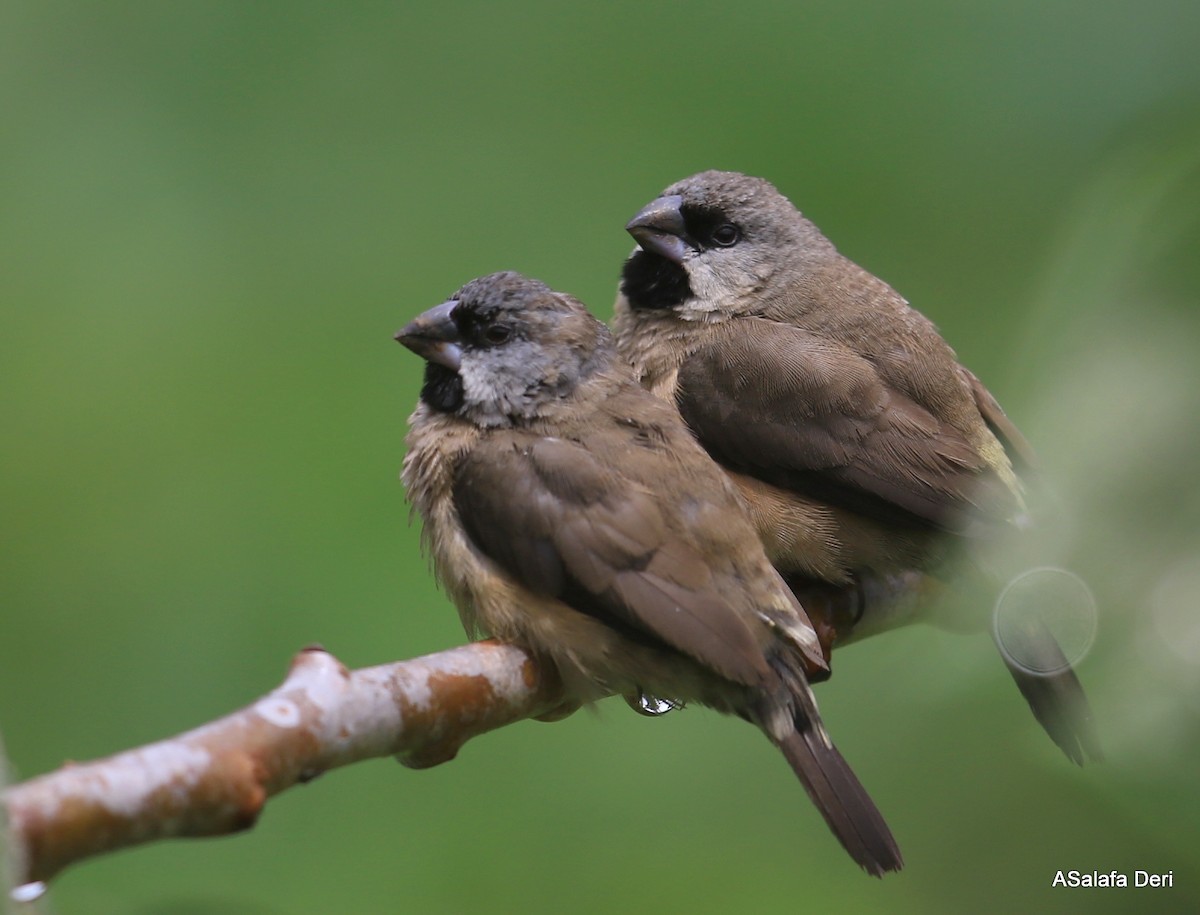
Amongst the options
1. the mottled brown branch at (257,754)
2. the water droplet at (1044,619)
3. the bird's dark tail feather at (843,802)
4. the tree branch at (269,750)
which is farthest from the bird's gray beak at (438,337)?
the water droplet at (1044,619)

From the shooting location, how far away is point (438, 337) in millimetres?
3447

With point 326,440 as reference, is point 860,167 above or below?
above

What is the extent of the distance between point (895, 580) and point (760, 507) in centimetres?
39

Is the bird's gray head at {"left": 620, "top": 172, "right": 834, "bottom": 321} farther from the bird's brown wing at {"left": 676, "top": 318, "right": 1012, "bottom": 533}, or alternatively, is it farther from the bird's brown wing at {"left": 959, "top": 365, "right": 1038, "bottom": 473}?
the bird's brown wing at {"left": 959, "top": 365, "right": 1038, "bottom": 473}

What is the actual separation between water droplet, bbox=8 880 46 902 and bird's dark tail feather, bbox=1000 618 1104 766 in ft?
6.25

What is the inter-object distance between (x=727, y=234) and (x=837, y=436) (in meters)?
0.74

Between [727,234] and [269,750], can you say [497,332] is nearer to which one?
[727,234]

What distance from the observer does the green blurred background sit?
12.2 ft

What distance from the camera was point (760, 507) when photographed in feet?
12.0

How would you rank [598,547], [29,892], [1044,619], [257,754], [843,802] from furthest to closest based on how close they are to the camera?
1. [598,547]
2. [843,802]
3. [1044,619]
4. [257,754]
5. [29,892]

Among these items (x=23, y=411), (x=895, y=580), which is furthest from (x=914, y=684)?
(x=23, y=411)

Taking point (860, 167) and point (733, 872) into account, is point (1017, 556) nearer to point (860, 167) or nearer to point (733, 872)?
point (733, 872)

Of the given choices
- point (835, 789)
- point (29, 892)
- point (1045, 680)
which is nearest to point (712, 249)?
point (1045, 680)

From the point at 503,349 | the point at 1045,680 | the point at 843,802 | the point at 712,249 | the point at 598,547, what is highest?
the point at 712,249
